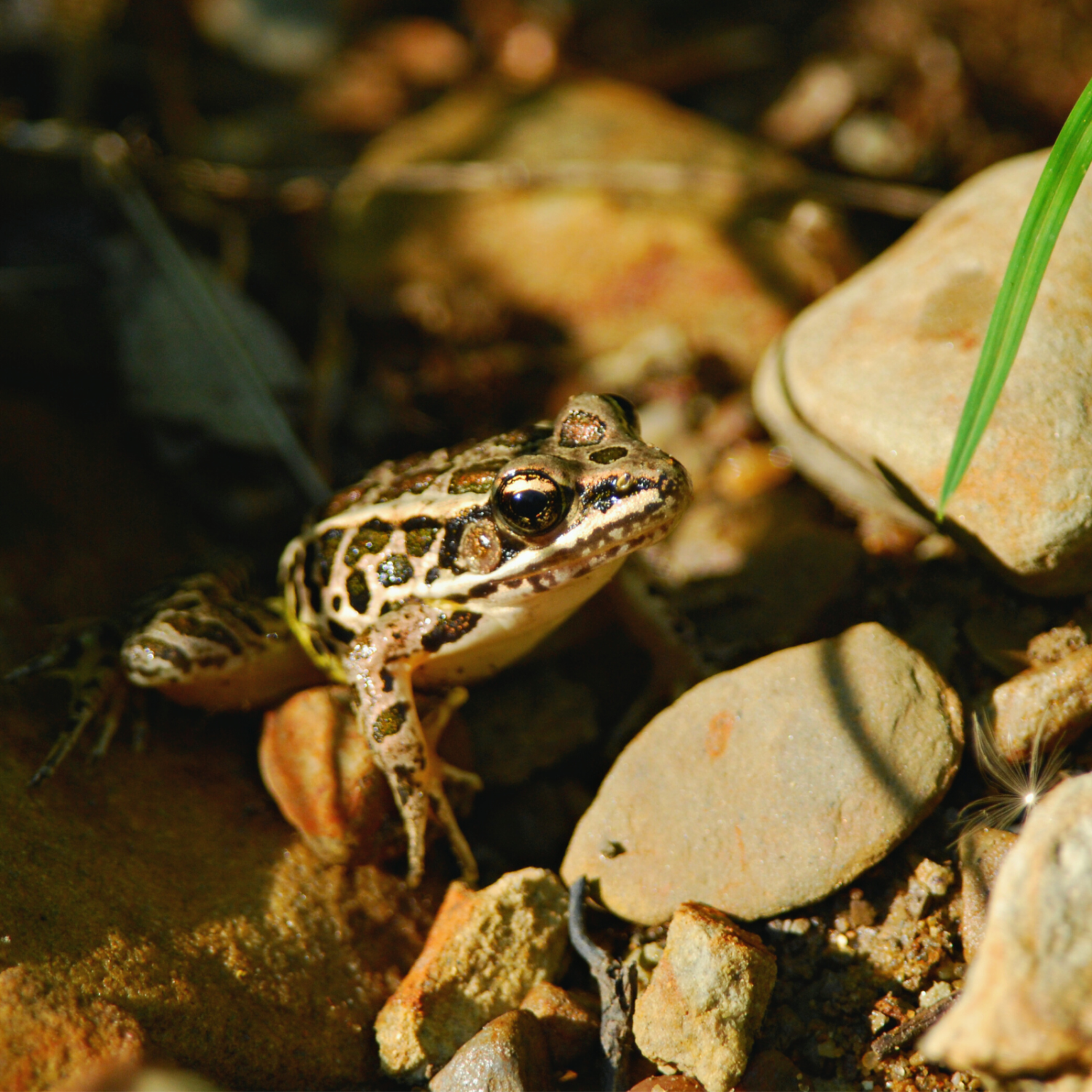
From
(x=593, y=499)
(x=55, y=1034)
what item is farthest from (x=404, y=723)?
(x=55, y=1034)

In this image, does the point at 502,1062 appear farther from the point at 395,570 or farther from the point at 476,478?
the point at 476,478

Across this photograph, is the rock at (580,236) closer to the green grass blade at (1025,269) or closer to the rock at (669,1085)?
the green grass blade at (1025,269)

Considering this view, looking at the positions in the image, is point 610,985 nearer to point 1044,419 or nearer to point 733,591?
point 733,591

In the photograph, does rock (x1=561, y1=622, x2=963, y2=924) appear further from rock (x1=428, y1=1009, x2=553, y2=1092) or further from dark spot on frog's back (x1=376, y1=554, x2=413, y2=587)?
dark spot on frog's back (x1=376, y1=554, x2=413, y2=587)

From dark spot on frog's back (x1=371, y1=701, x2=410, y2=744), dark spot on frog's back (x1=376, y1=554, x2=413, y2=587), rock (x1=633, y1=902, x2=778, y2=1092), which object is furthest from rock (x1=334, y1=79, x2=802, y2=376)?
rock (x1=633, y1=902, x2=778, y2=1092)

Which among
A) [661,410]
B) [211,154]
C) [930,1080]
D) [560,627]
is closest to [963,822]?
[930,1080]

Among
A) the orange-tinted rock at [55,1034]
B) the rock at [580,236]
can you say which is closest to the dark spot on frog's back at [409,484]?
the rock at [580,236]
